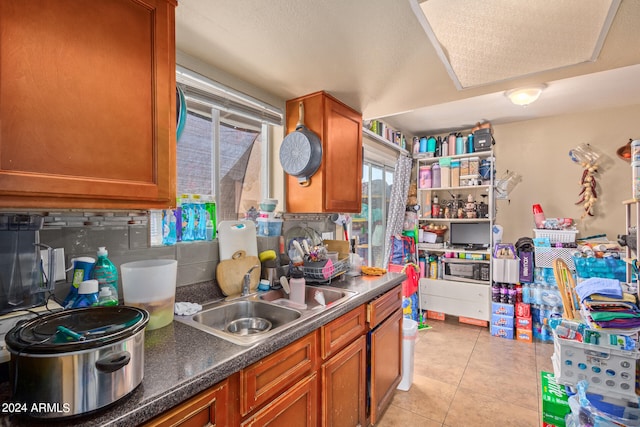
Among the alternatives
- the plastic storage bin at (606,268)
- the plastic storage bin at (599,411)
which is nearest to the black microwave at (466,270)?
the plastic storage bin at (606,268)

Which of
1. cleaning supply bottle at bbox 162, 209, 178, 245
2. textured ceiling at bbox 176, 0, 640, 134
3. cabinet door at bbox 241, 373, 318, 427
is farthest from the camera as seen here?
cleaning supply bottle at bbox 162, 209, 178, 245

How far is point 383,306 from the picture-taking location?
188 cm

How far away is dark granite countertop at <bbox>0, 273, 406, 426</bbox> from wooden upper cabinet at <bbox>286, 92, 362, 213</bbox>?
2.89ft

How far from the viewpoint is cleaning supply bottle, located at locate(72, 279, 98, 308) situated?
99cm

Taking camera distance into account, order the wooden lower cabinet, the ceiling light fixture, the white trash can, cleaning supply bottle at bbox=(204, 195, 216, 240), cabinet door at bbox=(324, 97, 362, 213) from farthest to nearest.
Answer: the ceiling light fixture
the white trash can
cabinet door at bbox=(324, 97, 362, 213)
cleaning supply bottle at bbox=(204, 195, 216, 240)
the wooden lower cabinet

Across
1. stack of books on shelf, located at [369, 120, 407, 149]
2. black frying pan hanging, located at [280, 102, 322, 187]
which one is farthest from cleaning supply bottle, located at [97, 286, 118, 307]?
stack of books on shelf, located at [369, 120, 407, 149]

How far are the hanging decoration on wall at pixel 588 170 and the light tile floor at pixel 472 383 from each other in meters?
1.58

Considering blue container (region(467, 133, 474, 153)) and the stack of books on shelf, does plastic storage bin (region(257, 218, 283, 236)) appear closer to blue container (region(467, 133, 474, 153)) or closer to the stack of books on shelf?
the stack of books on shelf

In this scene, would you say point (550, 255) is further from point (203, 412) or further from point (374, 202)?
point (203, 412)

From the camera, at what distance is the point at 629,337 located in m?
1.60

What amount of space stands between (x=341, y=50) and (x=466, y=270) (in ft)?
10.1

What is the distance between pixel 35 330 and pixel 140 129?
648 mm

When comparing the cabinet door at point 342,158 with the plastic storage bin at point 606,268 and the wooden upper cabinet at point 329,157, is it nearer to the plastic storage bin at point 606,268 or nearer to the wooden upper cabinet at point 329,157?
the wooden upper cabinet at point 329,157

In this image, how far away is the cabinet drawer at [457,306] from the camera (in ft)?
11.3
